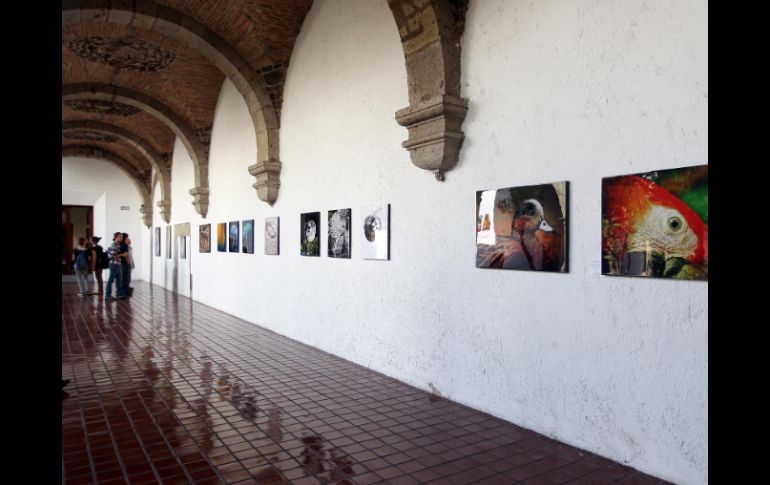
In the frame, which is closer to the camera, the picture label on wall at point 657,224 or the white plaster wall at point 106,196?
the picture label on wall at point 657,224

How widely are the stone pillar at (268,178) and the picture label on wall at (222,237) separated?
2.69 meters

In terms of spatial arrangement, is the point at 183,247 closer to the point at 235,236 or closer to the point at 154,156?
the point at 154,156

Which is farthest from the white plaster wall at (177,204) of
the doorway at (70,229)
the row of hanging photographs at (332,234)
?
the doorway at (70,229)

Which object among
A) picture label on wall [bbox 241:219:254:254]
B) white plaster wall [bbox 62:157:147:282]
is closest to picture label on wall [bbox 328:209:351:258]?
picture label on wall [bbox 241:219:254:254]

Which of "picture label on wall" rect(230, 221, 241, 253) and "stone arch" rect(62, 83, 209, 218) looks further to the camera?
"stone arch" rect(62, 83, 209, 218)

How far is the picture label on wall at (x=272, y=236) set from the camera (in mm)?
8039

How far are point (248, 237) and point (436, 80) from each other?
571 cm

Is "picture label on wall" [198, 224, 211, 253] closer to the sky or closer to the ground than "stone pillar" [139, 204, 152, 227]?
closer to the ground

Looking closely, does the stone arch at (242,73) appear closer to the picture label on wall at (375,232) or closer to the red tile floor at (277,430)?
the picture label on wall at (375,232)

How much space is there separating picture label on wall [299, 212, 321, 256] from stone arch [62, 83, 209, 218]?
206 inches

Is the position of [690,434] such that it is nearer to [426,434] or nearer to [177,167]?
[426,434]

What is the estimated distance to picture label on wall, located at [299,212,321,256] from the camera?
682 centimetres

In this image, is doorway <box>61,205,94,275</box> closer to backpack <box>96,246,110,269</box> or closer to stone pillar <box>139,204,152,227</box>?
stone pillar <box>139,204,152,227</box>

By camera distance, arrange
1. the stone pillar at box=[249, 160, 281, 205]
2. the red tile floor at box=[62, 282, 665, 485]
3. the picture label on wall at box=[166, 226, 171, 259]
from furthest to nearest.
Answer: the picture label on wall at box=[166, 226, 171, 259]
the stone pillar at box=[249, 160, 281, 205]
the red tile floor at box=[62, 282, 665, 485]
